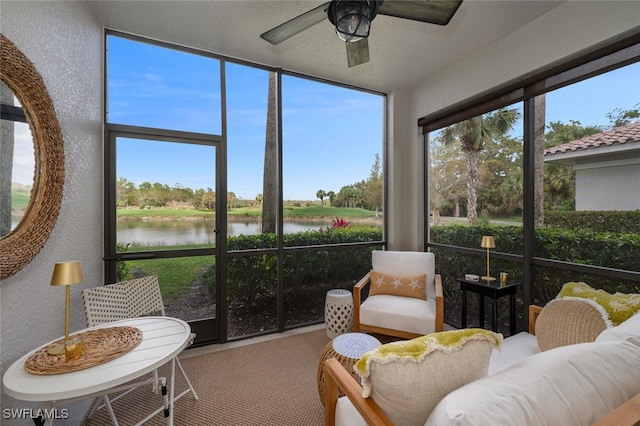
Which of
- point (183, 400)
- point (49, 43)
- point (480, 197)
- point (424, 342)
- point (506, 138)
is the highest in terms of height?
point (49, 43)

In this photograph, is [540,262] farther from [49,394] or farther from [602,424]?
[49,394]

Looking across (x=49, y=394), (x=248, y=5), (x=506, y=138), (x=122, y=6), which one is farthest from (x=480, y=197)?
(x=122, y=6)

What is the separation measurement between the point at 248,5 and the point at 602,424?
306 cm

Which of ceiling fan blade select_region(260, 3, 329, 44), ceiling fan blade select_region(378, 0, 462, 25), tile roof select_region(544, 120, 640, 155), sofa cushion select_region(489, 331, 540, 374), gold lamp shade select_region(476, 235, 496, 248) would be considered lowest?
sofa cushion select_region(489, 331, 540, 374)

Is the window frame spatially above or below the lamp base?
above

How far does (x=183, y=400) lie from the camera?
198 cm

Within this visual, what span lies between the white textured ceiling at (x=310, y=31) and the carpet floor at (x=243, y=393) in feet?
10.3

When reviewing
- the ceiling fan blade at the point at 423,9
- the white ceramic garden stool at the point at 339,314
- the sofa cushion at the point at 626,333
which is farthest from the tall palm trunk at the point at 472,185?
the sofa cushion at the point at 626,333

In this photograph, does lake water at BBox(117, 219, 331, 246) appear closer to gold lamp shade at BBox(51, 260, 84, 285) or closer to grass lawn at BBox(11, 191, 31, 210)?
grass lawn at BBox(11, 191, 31, 210)

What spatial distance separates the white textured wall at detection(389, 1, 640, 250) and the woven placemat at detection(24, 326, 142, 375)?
3146 mm

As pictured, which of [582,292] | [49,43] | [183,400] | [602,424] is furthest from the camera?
[183,400]

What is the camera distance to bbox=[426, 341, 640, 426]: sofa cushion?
727 millimetres

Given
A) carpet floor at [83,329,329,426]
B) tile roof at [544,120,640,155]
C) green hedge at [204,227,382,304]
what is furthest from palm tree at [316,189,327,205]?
tile roof at [544,120,640,155]

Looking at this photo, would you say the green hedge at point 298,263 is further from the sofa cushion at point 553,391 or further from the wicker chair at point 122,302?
the sofa cushion at point 553,391
